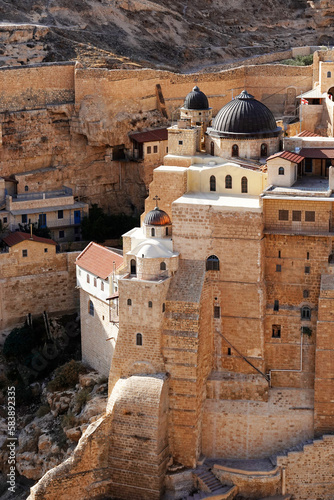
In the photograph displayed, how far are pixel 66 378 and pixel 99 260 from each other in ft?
15.8

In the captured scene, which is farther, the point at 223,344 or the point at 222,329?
the point at 223,344

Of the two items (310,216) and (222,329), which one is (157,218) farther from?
(310,216)

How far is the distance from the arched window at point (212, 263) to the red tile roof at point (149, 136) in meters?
15.0

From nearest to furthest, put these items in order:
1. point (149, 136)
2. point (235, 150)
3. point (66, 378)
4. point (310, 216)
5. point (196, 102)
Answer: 1. point (310, 216)
2. point (235, 150)
3. point (66, 378)
4. point (196, 102)
5. point (149, 136)

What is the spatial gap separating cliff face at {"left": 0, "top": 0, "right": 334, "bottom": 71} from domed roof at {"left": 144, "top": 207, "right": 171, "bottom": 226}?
1854 cm

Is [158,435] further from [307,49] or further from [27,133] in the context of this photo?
[307,49]

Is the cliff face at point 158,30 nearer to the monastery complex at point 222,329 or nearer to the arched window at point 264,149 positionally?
the arched window at point 264,149

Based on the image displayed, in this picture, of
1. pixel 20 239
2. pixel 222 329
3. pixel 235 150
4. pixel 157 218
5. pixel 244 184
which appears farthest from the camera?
pixel 20 239

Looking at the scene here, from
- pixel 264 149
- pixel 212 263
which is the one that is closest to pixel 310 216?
pixel 212 263

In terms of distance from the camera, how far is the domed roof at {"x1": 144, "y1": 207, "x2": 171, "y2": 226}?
44438 mm

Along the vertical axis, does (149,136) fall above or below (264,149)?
below

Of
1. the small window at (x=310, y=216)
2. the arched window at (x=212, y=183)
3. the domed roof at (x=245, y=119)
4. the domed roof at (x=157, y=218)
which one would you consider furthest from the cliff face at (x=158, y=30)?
the small window at (x=310, y=216)

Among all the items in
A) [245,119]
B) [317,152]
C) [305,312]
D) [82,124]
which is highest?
[245,119]

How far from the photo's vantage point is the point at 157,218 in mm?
44438
